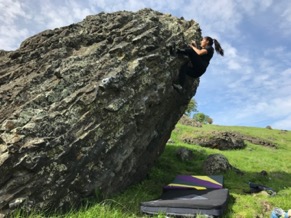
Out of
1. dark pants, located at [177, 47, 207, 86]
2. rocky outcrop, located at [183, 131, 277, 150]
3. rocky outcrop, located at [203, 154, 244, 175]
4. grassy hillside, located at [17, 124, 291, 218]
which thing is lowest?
grassy hillside, located at [17, 124, 291, 218]

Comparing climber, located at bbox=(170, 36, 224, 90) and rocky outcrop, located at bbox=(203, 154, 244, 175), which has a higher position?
climber, located at bbox=(170, 36, 224, 90)

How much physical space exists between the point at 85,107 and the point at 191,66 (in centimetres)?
729

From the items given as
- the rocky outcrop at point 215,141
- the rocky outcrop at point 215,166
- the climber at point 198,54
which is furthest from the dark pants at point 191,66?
the rocky outcrop at point 215,141

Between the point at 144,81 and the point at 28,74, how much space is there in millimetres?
5299

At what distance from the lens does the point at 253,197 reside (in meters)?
16.2

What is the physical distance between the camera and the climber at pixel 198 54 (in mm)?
17406

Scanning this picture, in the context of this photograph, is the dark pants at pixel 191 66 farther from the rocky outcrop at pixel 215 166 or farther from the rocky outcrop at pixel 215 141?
the rocky outcrop at pixel 215 141

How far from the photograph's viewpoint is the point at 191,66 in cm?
1830

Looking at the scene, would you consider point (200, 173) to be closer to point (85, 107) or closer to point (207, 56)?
point (207, 56)

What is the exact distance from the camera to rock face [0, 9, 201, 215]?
1184 centimetres

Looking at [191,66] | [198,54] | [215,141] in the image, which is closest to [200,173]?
[191,66]

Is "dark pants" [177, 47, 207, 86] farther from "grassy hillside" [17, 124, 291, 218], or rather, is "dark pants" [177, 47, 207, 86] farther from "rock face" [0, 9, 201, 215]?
"grassy hillside" [17, 124, 291, 218]

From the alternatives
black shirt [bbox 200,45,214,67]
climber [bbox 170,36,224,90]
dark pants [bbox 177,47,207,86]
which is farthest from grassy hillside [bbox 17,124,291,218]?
black shirt [bbox 200,45,214,67]

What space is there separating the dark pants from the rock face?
1.98 ft
